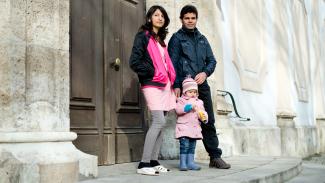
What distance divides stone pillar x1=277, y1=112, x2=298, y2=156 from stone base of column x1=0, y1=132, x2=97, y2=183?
7973 mm

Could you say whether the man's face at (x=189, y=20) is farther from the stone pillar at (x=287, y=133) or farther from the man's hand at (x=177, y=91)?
the stone pillar at (x=287, y=133)

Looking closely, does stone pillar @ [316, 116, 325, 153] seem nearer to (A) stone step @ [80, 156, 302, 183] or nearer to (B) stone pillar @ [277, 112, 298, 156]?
(B) stone pillar @ [277, 112, 298, 156]

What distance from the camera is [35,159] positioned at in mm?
4301

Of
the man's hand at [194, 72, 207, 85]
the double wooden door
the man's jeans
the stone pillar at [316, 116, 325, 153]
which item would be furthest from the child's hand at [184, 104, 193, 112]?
the stone pillar at [316, 116, 325, 153]

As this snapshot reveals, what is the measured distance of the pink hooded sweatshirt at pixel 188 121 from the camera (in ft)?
18.7

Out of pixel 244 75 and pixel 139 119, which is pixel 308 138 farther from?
pixel 139 119

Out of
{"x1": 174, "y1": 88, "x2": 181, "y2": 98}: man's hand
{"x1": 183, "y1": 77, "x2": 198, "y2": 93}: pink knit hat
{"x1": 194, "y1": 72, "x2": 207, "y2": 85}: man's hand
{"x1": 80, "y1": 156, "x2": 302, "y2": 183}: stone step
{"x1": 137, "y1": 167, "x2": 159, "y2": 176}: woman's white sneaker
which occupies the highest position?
{"x1": 194, "y1": 72, "x2": 207, "y2": 85}: man's hand

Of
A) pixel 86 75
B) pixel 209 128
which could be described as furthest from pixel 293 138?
pixel 86 75

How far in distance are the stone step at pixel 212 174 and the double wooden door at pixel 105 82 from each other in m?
0.35

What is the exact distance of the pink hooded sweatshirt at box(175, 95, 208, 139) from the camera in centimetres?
571

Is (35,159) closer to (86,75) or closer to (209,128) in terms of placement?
(86,75)

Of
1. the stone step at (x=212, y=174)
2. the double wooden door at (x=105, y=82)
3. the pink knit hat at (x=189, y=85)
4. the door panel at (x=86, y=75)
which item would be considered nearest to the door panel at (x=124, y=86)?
the double wooden door at (x=105, y=82)

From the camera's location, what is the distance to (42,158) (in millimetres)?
4348

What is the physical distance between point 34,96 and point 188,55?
2079 millimetres
